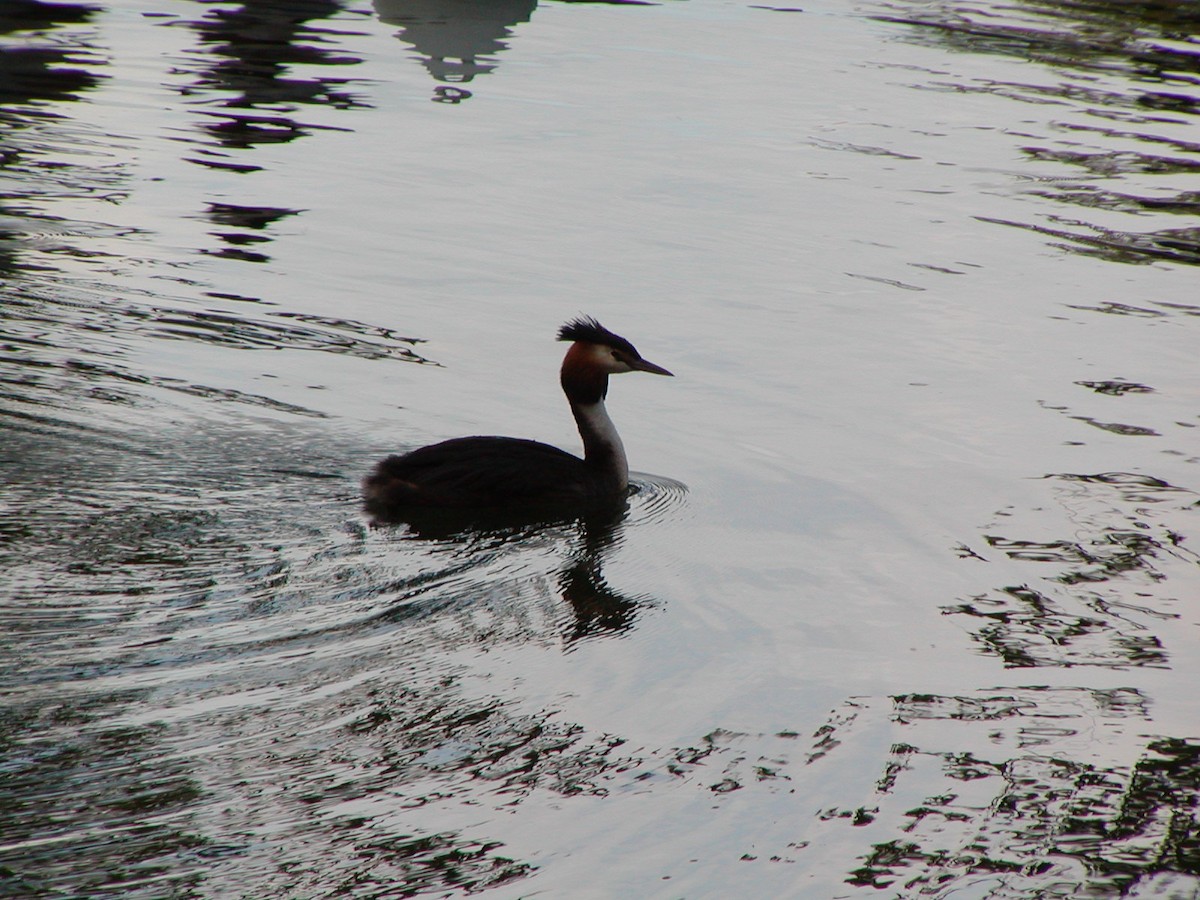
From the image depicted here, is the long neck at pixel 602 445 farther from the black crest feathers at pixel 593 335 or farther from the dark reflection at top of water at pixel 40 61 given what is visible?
the dark reflection at top of water at pixel 40 61

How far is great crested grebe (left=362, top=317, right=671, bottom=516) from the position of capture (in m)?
7.88

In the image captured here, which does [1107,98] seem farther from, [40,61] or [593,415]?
[593,415]

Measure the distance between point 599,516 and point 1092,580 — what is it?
2470 mm

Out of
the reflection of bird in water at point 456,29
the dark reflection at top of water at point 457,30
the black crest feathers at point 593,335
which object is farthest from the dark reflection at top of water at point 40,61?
the black crest feathers at point 593,335

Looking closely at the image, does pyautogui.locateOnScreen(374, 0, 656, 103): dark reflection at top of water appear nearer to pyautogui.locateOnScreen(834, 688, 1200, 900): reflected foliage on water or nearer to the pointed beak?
the pointed beak

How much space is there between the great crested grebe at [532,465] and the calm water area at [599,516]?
20 centimetres

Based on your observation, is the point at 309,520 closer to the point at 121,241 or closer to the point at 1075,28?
the point at 121,241

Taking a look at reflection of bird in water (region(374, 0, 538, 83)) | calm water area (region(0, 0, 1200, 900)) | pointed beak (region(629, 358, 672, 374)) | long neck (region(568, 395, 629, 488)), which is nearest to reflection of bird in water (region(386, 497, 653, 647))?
calm water area (region(0, 0, 1200, 900))

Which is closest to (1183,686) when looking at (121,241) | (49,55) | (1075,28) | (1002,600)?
(1002,600)

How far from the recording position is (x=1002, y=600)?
7.21 metres

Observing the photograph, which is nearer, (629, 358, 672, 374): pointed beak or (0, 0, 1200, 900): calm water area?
(0, 0, 1200, 900): calm water area

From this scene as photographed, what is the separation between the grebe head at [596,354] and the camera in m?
8.55

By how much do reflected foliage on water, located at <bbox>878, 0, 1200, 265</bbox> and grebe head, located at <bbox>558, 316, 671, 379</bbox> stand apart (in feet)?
20.0

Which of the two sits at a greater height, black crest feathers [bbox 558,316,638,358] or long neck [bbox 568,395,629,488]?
black crest feathers [bbox 558,316,638,358]
